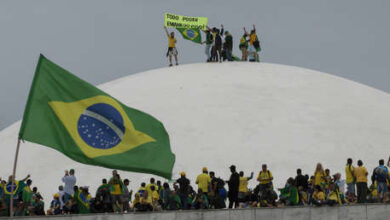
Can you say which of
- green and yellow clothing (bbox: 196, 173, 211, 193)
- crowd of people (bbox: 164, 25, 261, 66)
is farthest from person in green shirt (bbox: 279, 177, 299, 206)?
crowd of people (bbox: 164, 25, 261, 66)

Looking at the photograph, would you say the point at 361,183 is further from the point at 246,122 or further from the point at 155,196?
the point at 246,122

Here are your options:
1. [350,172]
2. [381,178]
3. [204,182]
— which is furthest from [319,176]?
[204,182]

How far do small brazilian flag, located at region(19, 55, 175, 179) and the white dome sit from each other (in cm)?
A: 776

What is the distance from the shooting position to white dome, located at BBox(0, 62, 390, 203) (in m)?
25.3

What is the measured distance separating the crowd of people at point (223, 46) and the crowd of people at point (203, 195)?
434 inches

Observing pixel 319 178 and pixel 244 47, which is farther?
pixel 244 47

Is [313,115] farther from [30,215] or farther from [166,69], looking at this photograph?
[30,215]

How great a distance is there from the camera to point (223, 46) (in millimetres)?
31875

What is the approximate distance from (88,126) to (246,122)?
11442 millimetres

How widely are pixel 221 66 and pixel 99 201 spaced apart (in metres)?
13.5

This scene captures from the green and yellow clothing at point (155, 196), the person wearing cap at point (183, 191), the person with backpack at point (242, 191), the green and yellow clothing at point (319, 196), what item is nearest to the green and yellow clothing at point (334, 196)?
the green and yellow clothing at point (319, 196)

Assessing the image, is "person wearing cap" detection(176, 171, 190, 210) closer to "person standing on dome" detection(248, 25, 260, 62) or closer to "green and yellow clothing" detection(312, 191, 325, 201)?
"green and yellow clothing" detection(312, 191, 325, 201)

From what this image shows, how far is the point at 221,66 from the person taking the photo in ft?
103

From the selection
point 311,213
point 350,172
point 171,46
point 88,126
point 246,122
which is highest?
point 171,46
